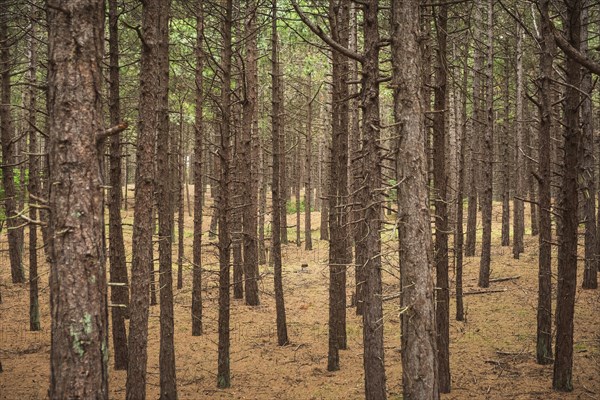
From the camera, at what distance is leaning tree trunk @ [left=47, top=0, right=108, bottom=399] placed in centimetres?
438

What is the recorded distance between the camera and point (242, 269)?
18.1 m

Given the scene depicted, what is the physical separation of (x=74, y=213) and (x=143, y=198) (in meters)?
3.18

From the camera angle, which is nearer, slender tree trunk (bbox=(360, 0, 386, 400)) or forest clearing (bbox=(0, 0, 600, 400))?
forest clearing (bbox=(0, 0, 600, 400))

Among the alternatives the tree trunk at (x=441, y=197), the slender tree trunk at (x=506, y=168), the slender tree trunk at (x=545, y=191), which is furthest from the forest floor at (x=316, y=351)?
the slender tree trunk at (x=506, y=168)

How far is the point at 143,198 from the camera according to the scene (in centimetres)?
755

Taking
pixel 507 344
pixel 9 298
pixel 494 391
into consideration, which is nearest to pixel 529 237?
pixel 507 344

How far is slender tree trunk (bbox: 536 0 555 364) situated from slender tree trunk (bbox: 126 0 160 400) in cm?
746

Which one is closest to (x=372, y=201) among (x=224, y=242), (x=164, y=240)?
(x=224, y=242)

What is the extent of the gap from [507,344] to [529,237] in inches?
564

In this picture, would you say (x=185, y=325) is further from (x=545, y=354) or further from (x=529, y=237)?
(x=529, y=237)

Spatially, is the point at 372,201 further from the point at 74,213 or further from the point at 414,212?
the point at 74,213

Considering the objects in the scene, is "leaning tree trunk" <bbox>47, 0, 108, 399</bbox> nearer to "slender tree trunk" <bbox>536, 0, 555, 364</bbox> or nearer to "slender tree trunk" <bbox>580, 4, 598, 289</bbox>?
"slender tree trunk" <bbox>536, 0, 555, 364</bbox>

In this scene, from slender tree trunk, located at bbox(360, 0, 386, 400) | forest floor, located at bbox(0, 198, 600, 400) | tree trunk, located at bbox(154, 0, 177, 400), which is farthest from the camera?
forest floor, located at bbox(0, 198, 600, 400)

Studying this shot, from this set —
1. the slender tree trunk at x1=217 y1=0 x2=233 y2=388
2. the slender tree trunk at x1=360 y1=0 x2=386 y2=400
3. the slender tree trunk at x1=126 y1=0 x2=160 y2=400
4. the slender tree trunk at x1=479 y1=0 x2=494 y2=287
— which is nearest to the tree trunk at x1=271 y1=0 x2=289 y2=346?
the slender tree trunk at x1=217 y1=0 x2=233 y2=388
